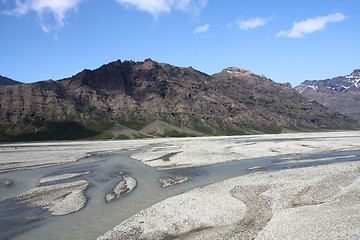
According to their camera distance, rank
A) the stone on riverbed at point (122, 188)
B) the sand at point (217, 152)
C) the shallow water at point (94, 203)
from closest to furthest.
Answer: the shallow water at point (94, 203)
the stone on riverbed at point (122, 188)
the sand at point (217, 152)

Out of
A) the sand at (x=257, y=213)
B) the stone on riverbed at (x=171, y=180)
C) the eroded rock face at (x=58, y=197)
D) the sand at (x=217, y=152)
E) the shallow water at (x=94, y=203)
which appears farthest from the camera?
the sand at (x=217, y=152)

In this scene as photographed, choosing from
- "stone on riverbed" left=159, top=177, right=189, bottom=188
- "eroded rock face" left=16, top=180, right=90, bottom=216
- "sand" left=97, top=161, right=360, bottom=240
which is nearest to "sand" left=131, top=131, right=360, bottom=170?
"stone on riverbed" left=159, top=177, right=189, bottom=188

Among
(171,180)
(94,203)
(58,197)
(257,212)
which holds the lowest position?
→ (171,180)

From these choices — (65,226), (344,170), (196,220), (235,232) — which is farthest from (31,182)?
(344,170)

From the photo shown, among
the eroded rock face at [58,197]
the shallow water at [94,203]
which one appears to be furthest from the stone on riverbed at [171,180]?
the eroded rock face at [58,197]

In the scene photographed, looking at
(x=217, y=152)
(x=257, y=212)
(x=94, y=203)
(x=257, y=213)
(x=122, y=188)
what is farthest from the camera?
(x=217, y=152)

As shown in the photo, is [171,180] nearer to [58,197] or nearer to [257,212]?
[58,197]

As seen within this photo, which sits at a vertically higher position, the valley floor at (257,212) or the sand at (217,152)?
the valley floor at (257,212)

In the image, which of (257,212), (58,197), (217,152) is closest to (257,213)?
(257,212)

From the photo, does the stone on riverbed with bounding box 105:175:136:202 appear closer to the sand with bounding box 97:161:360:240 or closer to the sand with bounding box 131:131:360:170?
the sand with bounding box 97:161:360:240

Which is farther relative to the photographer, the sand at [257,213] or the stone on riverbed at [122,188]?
the stone on riverbed at [122,188]

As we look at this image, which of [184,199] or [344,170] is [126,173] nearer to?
[184,199]

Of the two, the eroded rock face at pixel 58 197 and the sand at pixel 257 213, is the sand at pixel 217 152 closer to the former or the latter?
the eroded rock face at pixel 58 197

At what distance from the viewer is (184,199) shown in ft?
102
